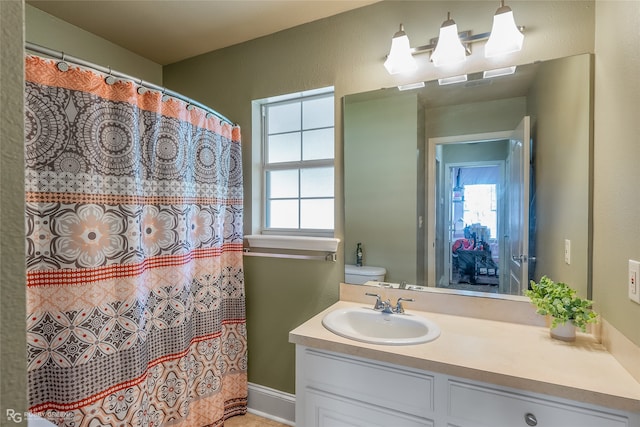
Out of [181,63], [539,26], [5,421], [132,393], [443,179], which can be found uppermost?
[181,63]

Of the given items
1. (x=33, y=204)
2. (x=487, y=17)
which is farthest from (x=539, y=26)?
(x=33, y=204)

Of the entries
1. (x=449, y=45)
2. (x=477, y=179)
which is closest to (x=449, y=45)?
(x=449, y=45)

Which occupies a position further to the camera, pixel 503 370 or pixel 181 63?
pixel 181 63

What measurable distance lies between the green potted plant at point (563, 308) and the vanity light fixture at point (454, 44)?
1115mm

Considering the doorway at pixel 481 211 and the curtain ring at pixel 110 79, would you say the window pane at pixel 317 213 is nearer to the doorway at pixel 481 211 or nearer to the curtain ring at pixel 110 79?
the doorway at pixel 481 211

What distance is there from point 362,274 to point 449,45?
130 centimetres

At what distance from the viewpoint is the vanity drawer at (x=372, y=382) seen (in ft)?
3.95

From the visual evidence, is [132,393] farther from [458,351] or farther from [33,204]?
[458,351]

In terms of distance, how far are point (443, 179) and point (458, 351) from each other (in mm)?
871

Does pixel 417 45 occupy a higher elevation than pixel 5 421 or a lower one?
higher

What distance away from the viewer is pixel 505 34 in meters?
1.49

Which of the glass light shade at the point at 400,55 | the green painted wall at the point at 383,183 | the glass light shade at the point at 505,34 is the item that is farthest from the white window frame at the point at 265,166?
the glass light shade at the point at 505,34

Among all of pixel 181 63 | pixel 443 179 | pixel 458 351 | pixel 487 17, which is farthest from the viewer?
pixel 181 63

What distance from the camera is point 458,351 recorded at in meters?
1.24
